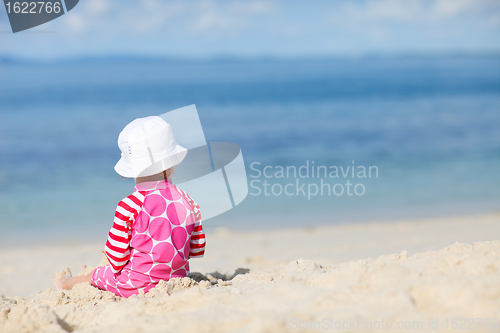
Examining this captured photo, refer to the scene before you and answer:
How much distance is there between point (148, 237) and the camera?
227cm

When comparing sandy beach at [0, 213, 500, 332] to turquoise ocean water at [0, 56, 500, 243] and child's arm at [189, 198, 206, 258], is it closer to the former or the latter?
child's arm at [189, 198, 206, 258]

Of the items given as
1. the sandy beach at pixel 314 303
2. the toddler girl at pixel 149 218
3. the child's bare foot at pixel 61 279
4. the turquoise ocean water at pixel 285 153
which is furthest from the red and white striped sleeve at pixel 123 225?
the turquoise ocean water at pixel 285 153

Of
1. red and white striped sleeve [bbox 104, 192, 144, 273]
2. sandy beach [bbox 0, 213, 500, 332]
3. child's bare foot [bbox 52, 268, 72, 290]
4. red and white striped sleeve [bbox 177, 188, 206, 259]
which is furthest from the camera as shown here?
child's bare foot [bbox 52, 268, 72, 290]

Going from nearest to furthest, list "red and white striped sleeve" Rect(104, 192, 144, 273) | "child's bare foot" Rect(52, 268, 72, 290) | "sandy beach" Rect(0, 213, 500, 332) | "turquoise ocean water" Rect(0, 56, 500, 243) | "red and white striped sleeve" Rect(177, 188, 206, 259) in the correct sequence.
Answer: "sandy beach" Rect(0, 213, 500, 332)
"red and white striped sleeve" Rect(104, 192, 144, 273)
"red and white striped sleeve" Rect(177, 188, 206, 259)
"child's bare foot" Rect(52, 268, 72, 290)
"turquoise ocean water" Rect(0, 56, 500, 243)

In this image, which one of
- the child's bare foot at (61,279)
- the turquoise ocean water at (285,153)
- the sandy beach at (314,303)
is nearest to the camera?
the sandy beach at (314,303)

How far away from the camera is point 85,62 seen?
42.3m

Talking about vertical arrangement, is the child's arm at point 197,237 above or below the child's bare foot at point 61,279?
above

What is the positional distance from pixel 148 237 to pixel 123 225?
148 mm

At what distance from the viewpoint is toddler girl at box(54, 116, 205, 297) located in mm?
2254

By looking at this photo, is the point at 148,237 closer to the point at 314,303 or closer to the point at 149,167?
the point at 149,167

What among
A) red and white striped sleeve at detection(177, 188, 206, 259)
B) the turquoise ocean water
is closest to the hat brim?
red and white striped sleeve at detection(177, 188, 206, 259)

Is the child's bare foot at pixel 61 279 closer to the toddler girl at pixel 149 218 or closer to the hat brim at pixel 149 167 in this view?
the toddler girl at pixel 149 218

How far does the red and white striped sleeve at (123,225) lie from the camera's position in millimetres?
2230

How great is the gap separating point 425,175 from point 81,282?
589cm
